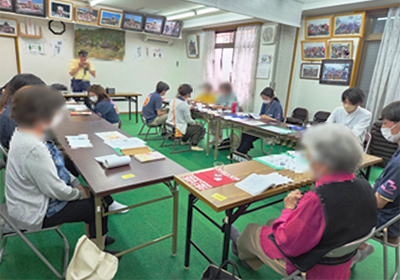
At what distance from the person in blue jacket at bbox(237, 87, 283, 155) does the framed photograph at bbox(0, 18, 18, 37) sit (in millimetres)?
5860

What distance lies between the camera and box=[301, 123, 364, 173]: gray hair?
2.90 ft

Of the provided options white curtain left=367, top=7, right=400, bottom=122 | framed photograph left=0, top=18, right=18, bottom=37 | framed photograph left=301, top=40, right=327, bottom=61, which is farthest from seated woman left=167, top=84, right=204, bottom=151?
framed photograph left=0, top=18, right=18, bottom=37

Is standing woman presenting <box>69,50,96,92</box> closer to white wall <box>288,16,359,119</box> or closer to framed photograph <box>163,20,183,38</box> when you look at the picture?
framed photograph <box>163,20,183,38</box>

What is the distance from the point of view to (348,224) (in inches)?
39.2

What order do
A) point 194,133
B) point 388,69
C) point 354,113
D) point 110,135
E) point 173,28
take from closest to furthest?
1. point 110,135
2. point 354,113
3. point 388,69
4. point 194,133
5. point 173,28

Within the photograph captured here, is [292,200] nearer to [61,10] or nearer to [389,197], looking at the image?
[389,197]

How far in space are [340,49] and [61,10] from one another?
6.15 metres

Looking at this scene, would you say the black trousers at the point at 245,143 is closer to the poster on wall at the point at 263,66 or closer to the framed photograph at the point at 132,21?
the poster on wall at the point at 263,66

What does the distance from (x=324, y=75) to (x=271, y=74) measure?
3.64ft

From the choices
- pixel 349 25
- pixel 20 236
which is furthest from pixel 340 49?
pixel 20 236

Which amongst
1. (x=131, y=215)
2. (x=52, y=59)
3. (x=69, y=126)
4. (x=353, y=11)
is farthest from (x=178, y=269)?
(x=52, y=59)

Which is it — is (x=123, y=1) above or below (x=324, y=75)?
above

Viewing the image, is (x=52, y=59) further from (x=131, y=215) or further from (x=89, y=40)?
(x=131, y=215)

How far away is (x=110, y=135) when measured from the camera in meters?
2.54
